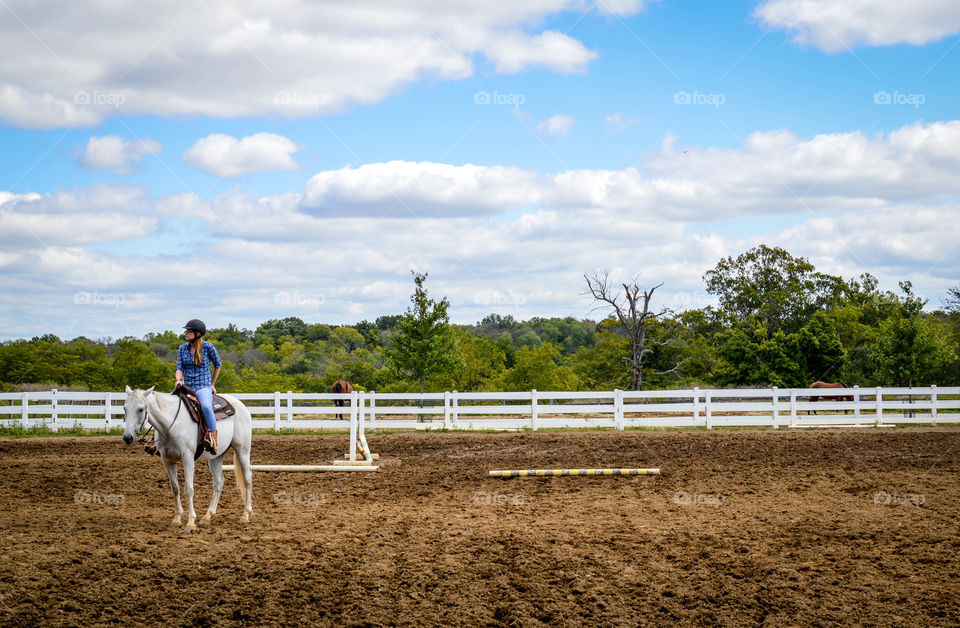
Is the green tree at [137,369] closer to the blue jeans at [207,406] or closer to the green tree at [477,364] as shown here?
the green tree at [477,364]

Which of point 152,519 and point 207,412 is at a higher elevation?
point 207,412

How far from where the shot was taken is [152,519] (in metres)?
8.85

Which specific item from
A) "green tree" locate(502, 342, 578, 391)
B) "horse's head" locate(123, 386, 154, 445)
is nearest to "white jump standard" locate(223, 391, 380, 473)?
"horse's head" locate(123, 386, 154, 445)

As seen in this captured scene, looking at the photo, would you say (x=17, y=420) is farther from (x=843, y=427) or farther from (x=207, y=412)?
(x=843, y=427)

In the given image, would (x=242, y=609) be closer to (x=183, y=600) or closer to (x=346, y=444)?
(x=183, y=600)

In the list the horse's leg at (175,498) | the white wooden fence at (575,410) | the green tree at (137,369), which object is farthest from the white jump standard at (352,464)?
the green tree at (137,369)

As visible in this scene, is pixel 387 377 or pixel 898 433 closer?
pixel 898 433

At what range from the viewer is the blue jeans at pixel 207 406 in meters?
8.70

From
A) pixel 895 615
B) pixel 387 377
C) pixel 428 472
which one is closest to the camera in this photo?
pixel 895 615

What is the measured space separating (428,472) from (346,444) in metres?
4.71

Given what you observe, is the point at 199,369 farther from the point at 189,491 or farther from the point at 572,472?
the point at 572,472

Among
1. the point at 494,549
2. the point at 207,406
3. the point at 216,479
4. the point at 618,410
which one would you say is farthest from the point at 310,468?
the point at 618,410

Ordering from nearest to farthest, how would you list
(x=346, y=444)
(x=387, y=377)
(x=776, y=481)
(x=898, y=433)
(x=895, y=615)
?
(x=895, y=615) → (x=776, y=481) → (x=346, y=444) → (x=898, y=433) → (x=387, y=377)

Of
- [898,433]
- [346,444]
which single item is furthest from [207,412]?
[898,433]
